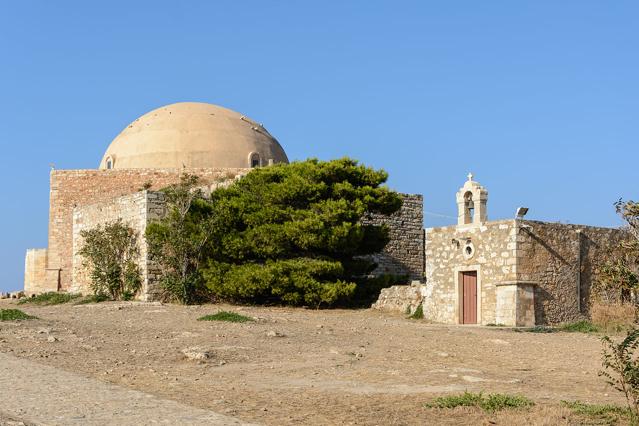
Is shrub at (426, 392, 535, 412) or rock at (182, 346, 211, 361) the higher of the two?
rock at (182, 346, 211, 361)

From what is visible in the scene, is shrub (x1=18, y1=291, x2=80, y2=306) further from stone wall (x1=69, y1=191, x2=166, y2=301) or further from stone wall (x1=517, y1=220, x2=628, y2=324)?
stone wall (x1=517, y1=220, x2=628, y2=324)

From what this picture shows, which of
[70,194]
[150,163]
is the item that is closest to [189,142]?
[150,163]

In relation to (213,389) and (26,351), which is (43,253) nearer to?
(26,351)

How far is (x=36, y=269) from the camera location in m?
32.5

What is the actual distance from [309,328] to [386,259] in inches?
442

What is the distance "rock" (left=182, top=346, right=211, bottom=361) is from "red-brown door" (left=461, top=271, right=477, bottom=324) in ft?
30.8

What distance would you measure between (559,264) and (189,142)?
1668 cm

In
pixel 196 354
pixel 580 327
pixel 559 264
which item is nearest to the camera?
pixel 196 354

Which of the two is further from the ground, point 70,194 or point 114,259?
point 70,194

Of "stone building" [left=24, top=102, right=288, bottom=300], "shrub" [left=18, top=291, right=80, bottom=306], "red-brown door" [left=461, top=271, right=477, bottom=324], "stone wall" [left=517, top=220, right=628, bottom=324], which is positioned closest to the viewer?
"stone wall" [left=517, top=220, right=628, bottom=324]

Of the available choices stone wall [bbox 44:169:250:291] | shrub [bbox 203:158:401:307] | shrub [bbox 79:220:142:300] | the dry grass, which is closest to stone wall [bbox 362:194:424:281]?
shrub [bbox 203:158:401:307]

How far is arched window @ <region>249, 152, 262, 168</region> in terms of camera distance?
1297 inches

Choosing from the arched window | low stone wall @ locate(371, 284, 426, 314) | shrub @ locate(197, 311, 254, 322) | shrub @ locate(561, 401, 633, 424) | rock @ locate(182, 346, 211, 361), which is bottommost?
shrub @ locate(561, 401, 633, 424)

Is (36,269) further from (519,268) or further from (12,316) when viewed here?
(519,268)
